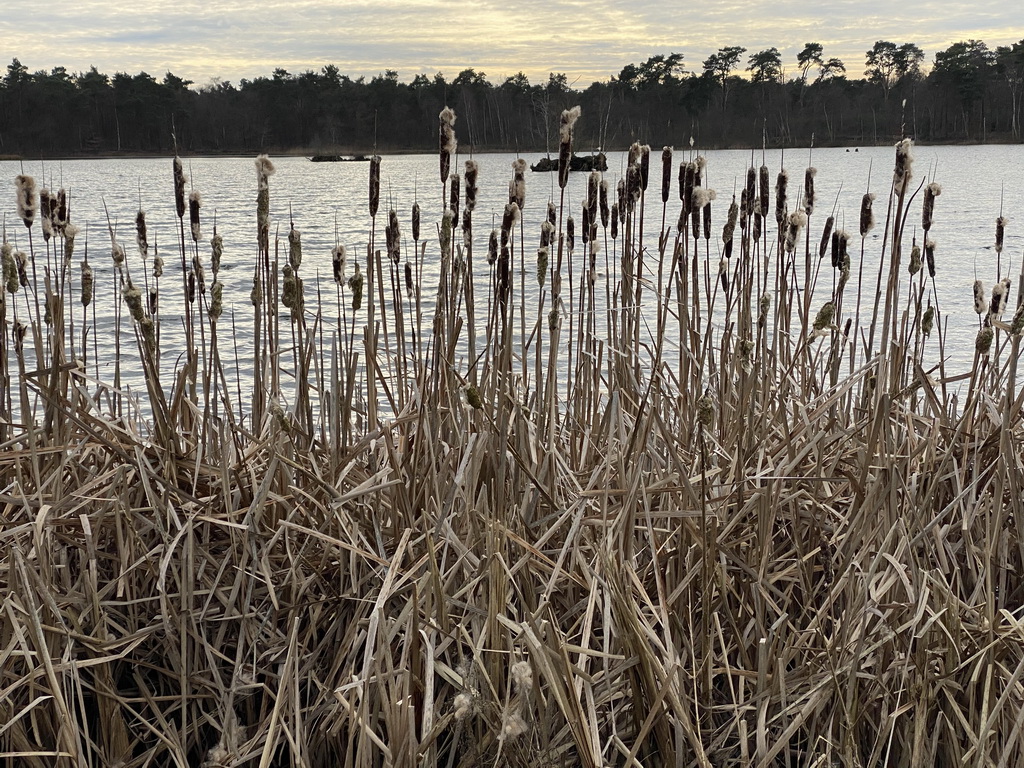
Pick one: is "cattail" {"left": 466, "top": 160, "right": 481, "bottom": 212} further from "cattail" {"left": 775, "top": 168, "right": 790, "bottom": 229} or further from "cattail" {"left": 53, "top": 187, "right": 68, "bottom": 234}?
"cattail" {"left": 53, "top": 187, "right": 68, "bottom": 234}

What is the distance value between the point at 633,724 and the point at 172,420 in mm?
1472

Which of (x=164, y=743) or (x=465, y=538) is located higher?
(x=465, y=538)

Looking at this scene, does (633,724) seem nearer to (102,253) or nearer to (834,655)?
(834,655)

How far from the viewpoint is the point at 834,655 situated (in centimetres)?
201

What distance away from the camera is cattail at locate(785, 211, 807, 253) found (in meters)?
3.22

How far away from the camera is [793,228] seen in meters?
3.30

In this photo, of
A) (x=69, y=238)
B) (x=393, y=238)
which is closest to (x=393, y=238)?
(x=393, y=238)

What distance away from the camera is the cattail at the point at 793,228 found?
3217 mm

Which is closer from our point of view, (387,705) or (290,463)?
(387,705)

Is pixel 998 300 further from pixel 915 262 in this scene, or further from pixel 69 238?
pixel 69 238

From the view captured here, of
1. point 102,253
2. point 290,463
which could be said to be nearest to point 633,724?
point 290,463

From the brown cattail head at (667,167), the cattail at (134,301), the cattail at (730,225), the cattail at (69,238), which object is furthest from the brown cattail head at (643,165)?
the cattail at (69,238)

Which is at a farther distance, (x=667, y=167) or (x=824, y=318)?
(x=667, y=167)

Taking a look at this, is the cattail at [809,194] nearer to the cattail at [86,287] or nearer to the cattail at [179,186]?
the cattail at [179,186]
